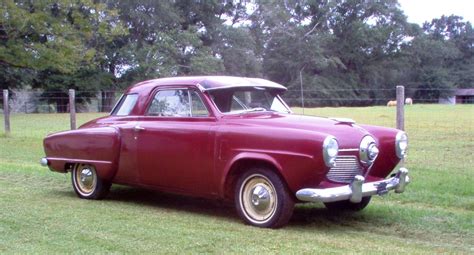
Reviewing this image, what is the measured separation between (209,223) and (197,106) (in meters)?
1.40

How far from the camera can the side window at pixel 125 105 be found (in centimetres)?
787

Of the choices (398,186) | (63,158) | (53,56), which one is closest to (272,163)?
(398,186)

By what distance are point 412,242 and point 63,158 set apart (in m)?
4.73

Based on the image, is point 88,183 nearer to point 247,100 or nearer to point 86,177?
point 86,177

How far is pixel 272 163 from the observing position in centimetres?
614

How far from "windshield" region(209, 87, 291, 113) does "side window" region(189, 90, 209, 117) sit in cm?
15

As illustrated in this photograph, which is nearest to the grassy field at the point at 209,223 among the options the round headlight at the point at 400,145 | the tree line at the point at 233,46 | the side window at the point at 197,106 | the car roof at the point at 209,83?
the round headlight at the point at 400,145

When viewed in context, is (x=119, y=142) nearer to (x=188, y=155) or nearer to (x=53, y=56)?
(x=188, y=155)

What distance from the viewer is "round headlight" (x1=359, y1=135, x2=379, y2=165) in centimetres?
623

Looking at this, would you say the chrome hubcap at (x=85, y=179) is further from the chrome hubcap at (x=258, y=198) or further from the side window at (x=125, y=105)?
the chrome hubcap at (x=258, y=198)

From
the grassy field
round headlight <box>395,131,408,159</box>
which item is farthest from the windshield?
round headlight <box>395,131,408,159</box>

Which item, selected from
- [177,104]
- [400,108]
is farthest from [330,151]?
[400,108]

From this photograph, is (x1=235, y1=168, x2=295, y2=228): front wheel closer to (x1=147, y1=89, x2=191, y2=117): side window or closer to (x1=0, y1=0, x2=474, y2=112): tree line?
(x1=147, y1=89, x2=191, y2=117): side window

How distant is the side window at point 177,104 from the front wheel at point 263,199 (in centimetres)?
101
